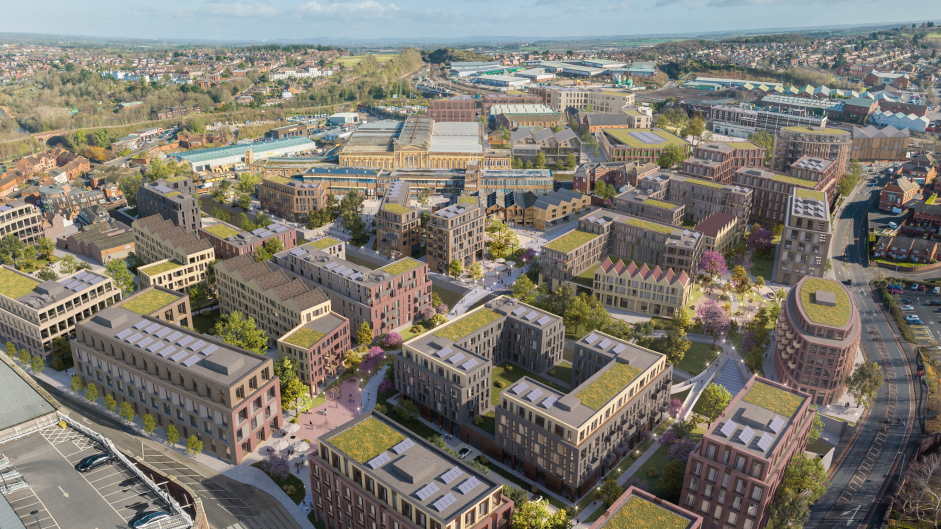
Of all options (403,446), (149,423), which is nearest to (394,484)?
(403,446)

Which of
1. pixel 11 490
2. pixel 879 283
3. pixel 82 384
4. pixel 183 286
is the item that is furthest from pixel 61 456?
pixel 879 283

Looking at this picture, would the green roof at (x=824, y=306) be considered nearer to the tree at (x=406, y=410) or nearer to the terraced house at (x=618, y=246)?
the terraced house at (x=618, y=246)

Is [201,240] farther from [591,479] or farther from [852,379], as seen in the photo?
[852,379]

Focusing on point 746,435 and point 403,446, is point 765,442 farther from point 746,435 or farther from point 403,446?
point 403,446

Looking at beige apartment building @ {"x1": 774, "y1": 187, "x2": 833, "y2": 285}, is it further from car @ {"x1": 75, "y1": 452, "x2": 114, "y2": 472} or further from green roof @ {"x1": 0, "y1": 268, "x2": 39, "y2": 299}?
green roof @ {"x1": 0, "y1": 268, "x2": 39, "y2": 299}

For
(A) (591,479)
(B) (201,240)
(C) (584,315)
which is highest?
(B) (201,240)

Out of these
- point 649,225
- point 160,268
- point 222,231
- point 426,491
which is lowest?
point 426,491

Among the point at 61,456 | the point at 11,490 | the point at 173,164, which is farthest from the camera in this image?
the point at 173,164
